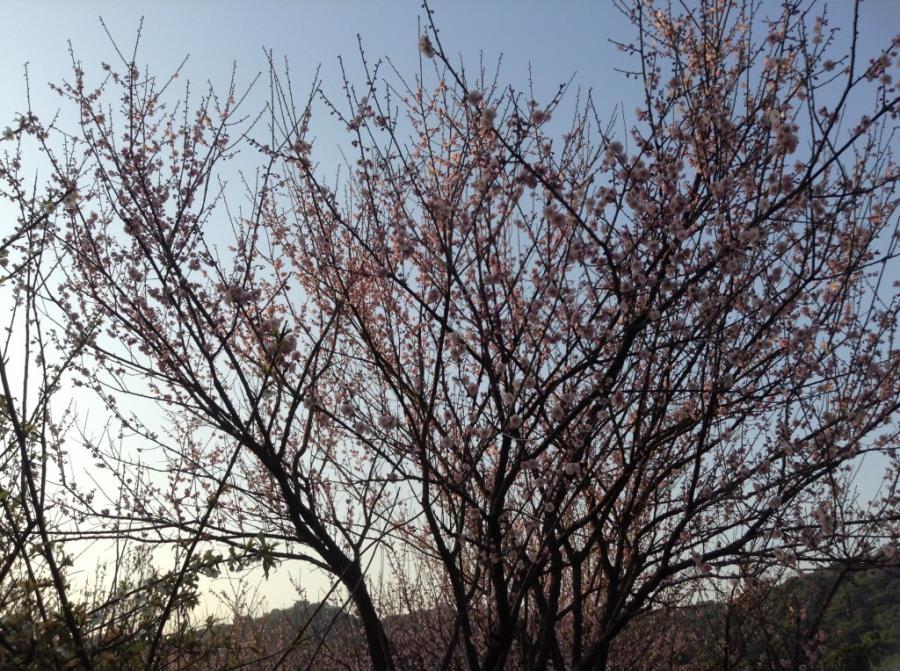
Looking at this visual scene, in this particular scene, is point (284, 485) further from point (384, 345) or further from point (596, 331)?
point (596, 331)

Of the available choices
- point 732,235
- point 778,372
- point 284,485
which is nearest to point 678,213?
point 732,235

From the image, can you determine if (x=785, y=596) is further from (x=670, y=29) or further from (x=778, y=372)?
(x=670, y=29)

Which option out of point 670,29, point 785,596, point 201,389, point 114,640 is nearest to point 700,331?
point 670,29

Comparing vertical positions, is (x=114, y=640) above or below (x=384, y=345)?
below

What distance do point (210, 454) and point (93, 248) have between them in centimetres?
224

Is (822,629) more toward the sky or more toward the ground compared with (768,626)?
more toward the ground

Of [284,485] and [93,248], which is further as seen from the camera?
[93,248]

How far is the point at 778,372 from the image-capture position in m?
4.71

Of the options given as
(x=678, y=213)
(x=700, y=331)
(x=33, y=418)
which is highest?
(x=678, y=213)

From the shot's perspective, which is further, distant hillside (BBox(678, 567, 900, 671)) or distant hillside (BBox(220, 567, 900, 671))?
distant hillside (BBox(678, 567, 900, 671))

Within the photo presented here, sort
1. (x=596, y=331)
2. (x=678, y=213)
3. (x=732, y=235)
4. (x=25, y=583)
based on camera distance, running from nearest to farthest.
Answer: (x=25, y=583) → (x=732, y=235) → (x=678, y=213) → (x=596, y=331)

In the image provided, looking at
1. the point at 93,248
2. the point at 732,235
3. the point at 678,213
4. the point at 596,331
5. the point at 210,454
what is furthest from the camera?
the point at 210,454

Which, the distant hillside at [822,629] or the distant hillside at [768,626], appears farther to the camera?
the distant hillside at [822,629]

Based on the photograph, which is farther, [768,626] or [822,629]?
A: [822,629]
